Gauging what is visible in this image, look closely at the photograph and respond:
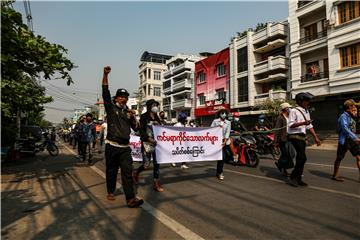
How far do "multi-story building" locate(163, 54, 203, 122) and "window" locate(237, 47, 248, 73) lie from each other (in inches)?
532

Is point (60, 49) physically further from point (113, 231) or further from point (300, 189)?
point (300, 189)

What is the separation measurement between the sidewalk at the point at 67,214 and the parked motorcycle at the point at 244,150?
14.9 ft

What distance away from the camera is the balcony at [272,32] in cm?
3055

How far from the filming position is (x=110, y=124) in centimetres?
545

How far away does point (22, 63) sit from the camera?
8492 millimetres

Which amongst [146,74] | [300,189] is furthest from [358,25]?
[146,74]

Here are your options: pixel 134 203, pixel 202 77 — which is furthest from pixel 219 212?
pixel 202 77

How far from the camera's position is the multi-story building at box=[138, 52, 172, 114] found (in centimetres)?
6788

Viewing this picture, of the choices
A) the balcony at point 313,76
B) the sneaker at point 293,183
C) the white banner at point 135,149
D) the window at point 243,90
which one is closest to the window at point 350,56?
the balcony at point 313,76

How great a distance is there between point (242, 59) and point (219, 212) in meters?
32.6

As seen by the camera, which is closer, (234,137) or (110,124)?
(110,124)

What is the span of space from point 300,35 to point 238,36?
36.0ft

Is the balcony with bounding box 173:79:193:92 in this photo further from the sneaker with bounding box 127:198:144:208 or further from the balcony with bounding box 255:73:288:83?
the sneaker with bounding box 127:198:144:208

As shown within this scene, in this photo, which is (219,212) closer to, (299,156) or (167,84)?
(299,156)
